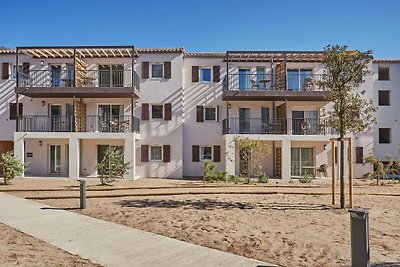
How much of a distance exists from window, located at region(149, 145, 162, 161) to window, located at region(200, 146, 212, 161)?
316 centimetres

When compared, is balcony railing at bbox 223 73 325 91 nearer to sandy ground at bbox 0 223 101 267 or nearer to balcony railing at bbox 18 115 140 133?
balcony railing at bbox 18 115 140 133

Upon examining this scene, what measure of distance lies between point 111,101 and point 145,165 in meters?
5.41

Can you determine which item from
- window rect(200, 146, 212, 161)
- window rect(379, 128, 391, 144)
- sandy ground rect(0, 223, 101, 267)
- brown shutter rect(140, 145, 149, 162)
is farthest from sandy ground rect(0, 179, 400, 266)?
window rect(379, 128, 391, 144)

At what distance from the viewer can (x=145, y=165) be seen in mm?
22438

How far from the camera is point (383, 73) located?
25984 mm

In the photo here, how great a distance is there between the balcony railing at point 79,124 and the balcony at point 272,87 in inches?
299

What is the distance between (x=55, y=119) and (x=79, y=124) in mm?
2119

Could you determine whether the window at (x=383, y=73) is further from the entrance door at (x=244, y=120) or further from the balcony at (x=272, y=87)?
the entrance door at (x=244, y=120)

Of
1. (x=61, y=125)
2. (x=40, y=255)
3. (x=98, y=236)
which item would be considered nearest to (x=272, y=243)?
(x=98, y=236)

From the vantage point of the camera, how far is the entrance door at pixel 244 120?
23169 millimetres

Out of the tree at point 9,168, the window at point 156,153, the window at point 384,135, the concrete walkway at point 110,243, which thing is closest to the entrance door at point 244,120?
the window at point 156,153

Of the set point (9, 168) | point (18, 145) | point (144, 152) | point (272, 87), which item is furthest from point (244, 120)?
point (18, 145)

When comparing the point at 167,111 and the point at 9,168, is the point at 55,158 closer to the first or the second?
the point at 9,168

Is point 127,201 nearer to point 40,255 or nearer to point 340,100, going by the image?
point 40,255
